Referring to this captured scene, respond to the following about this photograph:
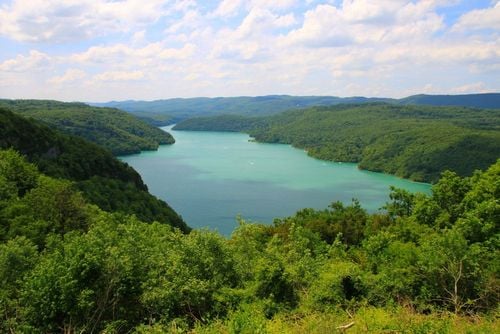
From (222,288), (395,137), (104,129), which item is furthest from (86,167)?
(395,137)

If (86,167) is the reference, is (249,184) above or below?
below

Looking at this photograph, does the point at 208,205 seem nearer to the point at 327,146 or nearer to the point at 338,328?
the point at 338,328

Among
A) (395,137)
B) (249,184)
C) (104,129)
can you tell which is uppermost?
(104,129)

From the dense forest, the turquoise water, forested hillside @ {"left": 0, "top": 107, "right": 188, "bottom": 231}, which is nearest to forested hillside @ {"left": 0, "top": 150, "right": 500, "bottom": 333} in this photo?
forested hillside @ {"left": 0, "top": 107, "right": 188, "bottom": 231}

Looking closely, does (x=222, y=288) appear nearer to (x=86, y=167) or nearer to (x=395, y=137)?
(x=86, y=167)

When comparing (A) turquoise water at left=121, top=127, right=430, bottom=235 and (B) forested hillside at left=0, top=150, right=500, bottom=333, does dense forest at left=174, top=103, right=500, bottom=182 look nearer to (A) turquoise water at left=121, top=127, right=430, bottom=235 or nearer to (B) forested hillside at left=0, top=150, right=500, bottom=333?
(A) turquoise water at left=121, top=127, right=430, bottom=235

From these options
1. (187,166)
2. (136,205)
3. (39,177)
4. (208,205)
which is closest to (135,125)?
(187,166)

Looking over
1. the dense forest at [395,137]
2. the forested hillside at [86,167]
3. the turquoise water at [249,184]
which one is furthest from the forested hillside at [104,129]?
the forested hillside at [86,167]
